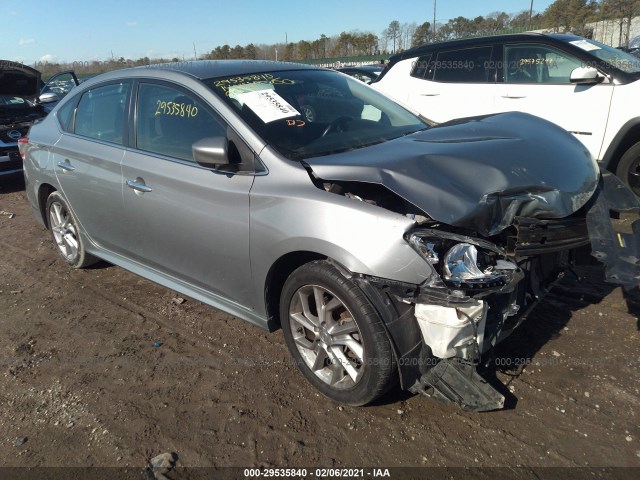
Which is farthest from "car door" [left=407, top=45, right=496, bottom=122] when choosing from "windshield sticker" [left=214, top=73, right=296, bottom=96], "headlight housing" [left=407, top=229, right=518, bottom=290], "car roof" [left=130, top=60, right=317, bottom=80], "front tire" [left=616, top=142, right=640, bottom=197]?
"headlight housing" [left=407, top=229, right=518, bottom=290]

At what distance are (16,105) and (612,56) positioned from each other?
9.66 metres

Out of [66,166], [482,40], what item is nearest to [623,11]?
[482,40]

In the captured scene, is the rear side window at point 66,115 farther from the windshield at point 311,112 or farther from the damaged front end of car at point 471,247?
the damaged front end of car at point 471,247

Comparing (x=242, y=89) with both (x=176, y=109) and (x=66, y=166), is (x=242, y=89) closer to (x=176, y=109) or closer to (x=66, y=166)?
(x=176, y=109)

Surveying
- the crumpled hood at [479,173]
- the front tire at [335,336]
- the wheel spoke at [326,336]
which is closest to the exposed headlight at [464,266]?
the crumpled hood at [479,173]

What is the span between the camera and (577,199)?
2.78 metres

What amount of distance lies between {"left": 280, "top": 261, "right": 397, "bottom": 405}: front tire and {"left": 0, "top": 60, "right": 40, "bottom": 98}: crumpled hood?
805 cm

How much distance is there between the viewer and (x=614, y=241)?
264 centimetres

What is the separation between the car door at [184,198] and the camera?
9.64 ft

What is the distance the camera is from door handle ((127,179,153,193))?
3421 millimetres

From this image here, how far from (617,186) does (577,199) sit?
0.66 meters

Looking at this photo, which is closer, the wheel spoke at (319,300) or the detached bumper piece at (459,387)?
the detached bumper piece at (459,387)

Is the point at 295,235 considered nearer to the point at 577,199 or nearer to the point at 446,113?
the point at 577,199

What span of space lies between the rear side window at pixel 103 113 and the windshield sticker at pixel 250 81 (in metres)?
0.98
